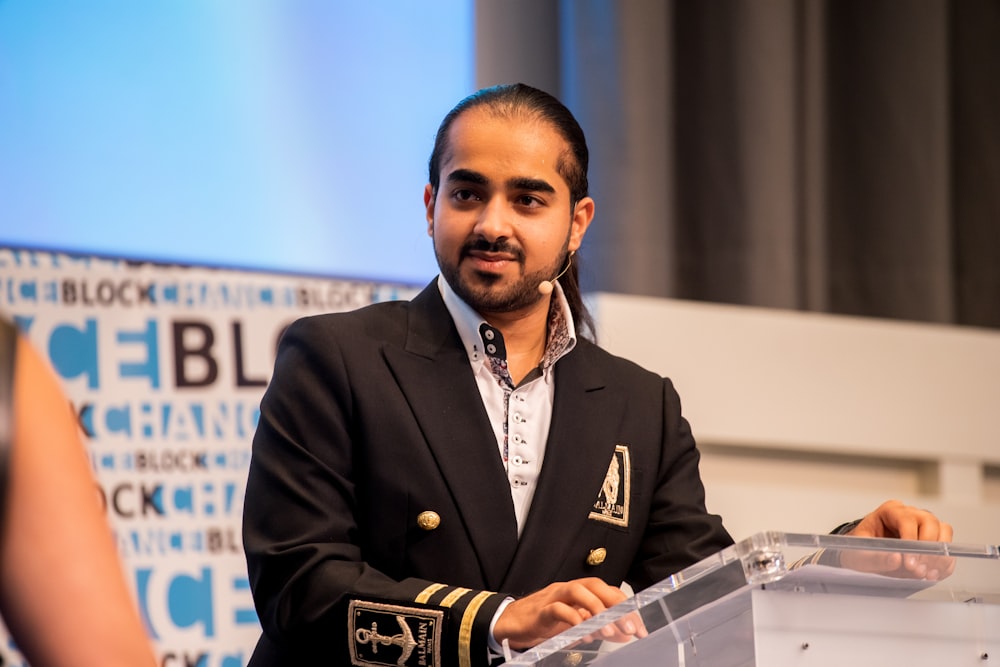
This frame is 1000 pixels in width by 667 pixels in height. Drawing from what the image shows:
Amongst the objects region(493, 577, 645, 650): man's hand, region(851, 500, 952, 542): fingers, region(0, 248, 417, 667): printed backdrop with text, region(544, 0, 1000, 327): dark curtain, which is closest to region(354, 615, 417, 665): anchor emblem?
region(493, 577, 645, 650): man's hand

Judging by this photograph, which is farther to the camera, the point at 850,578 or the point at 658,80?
the point at 658,80

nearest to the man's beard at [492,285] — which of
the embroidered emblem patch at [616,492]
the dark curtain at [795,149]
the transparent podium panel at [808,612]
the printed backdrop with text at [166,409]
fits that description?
the embroidered emblem patch at [616,492]

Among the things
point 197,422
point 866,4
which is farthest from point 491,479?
point 866,4

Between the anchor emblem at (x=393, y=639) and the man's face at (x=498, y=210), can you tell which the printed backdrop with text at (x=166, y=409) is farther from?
the anchor emblem at (x=393, y=639)

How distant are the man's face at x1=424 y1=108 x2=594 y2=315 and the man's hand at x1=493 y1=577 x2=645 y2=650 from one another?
1.54 ft

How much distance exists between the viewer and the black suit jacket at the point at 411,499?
1.57 meters

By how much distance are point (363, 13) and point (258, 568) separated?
1.64 metres

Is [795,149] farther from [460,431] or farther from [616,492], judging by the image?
[460,431]

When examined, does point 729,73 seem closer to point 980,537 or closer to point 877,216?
point 877,216

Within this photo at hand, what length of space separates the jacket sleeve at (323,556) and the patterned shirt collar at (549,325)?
0.17 m

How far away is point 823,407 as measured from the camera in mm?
3012

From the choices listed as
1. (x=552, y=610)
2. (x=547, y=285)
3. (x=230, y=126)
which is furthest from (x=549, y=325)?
(x=230, y=126)

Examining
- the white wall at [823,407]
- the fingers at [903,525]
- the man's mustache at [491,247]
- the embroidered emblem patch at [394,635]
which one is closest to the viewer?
the embroidered emblem patch at [394,635]

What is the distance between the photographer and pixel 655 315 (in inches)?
112
